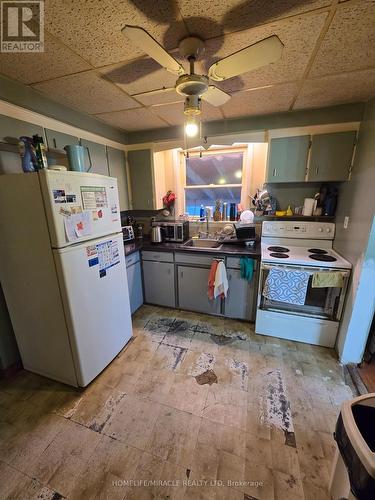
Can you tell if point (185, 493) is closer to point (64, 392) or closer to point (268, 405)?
point (268, 405)

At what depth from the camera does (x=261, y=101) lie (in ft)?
6.65

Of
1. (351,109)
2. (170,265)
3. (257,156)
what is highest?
(351,109)

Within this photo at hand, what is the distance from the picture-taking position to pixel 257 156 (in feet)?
9.24

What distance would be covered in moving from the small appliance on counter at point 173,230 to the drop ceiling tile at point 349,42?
1.92 metres

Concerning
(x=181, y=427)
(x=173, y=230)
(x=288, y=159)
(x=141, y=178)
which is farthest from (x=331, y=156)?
(x=181, y=427)

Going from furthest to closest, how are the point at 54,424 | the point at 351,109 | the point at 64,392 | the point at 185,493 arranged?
the point at 351,109, the point at 64,392, the point at 54,424, the point at 185,493

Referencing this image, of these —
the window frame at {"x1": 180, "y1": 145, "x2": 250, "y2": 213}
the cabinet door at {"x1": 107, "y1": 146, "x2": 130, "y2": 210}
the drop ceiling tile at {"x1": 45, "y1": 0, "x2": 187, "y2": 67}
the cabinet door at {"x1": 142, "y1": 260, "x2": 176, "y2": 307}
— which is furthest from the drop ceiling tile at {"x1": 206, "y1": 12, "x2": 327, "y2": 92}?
the cabinet door at {"x1": 142, "y1": 260, "x2": 176, "y2": 307}

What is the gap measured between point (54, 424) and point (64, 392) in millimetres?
259

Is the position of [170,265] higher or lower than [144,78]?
lower

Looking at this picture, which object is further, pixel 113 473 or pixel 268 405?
pixel 268 405

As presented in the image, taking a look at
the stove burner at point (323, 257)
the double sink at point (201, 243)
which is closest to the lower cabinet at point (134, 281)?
the double sink at point (201, 243)

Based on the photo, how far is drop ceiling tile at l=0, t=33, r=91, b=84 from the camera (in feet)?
4.11

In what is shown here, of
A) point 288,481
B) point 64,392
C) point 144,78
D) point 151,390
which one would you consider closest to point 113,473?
point 151,390

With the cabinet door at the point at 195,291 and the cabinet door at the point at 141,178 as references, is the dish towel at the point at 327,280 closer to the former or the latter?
the cabinet door at the point at 195,291
